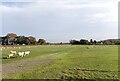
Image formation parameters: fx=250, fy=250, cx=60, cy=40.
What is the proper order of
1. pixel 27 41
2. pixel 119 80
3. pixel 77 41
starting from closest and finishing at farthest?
pixel 119 80 < pixel 27 41 < pixel 77 41

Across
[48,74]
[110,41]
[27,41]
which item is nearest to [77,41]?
[110,41]

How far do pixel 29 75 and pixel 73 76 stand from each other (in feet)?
10.2

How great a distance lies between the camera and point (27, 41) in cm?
16200

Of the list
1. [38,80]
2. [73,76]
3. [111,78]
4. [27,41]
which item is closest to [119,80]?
[111,78]

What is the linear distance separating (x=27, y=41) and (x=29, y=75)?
14581cm

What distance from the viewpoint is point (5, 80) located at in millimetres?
15711

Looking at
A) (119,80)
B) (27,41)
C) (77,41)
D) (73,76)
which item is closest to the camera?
(119,80)

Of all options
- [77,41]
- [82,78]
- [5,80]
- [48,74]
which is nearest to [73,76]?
[82,78]

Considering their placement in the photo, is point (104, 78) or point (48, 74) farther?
point (48, 74)

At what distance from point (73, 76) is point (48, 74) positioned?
76.7 inches

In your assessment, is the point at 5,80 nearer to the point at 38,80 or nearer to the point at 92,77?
the point at 38,80

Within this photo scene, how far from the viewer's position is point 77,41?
633ft

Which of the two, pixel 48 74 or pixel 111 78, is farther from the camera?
pixel 48 74

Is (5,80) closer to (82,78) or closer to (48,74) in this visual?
(48,74)
